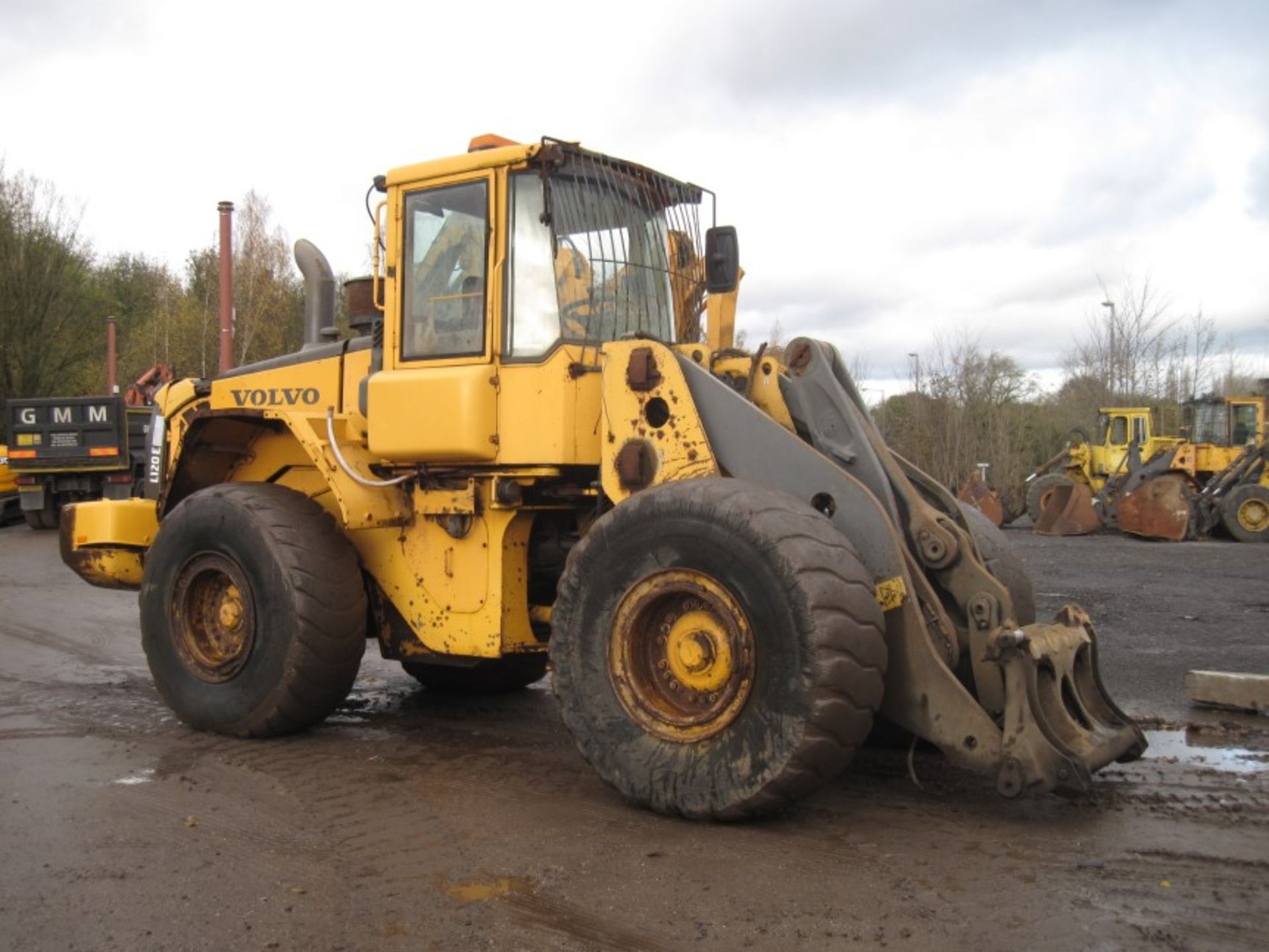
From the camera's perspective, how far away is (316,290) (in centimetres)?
718

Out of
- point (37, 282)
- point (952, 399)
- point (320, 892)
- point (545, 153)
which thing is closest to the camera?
point (320, 892)

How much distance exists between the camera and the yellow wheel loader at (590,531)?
4340mm

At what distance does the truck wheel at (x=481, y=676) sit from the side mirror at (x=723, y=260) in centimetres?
263

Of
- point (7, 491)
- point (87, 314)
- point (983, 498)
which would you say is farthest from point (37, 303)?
point (983, 498)

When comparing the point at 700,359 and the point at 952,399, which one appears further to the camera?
the point at 952,399

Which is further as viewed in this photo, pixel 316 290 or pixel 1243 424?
pixel 1243 424

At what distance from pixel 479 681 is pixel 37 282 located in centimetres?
2965

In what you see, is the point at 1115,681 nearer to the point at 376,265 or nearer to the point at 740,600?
the point at 740,600

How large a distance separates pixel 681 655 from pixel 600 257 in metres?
2.18

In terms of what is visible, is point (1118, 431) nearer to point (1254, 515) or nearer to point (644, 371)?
point (1254, 515)

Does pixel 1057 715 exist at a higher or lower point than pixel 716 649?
lower

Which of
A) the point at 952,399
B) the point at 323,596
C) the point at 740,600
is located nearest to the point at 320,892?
the point at 740,600

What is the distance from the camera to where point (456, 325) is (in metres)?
5.83

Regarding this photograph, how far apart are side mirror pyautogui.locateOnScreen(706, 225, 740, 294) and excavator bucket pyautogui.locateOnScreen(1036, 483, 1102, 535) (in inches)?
669
